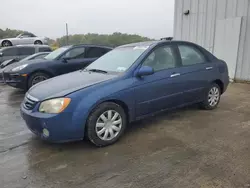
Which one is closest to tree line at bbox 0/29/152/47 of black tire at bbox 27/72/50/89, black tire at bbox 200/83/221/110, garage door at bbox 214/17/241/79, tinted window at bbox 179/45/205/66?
black tire at bbox 27/72/50/89

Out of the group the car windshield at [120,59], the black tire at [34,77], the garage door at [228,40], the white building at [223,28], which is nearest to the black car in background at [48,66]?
the black tire at [34,77]

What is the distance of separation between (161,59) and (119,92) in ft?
3.63

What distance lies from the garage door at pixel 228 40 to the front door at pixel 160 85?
4667 millimetres

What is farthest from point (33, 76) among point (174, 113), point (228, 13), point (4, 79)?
point (228, 13)

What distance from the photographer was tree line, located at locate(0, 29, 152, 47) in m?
12.9

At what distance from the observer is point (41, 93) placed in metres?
3.27

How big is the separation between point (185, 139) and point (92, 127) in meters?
1.42

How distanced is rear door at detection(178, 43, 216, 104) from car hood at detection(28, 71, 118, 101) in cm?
150

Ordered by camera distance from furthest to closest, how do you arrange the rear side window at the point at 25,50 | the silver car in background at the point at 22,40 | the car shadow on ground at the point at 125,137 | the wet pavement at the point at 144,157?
the silver car in background at the point at 22,40
the rear side window at the point at 25,50
the car shadow on ground at the point at 125,137
the wet pavement at the point at 144,157

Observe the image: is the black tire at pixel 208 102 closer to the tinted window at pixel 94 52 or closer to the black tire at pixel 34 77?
the tinted window at pixel 94 52

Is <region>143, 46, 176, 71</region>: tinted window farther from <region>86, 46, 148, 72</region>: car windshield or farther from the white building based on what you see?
the white building

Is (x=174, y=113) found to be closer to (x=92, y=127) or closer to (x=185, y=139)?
(x=185, y=139)

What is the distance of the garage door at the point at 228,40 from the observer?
7727 mm

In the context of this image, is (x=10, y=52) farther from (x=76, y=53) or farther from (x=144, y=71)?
(x=144, y=71)
